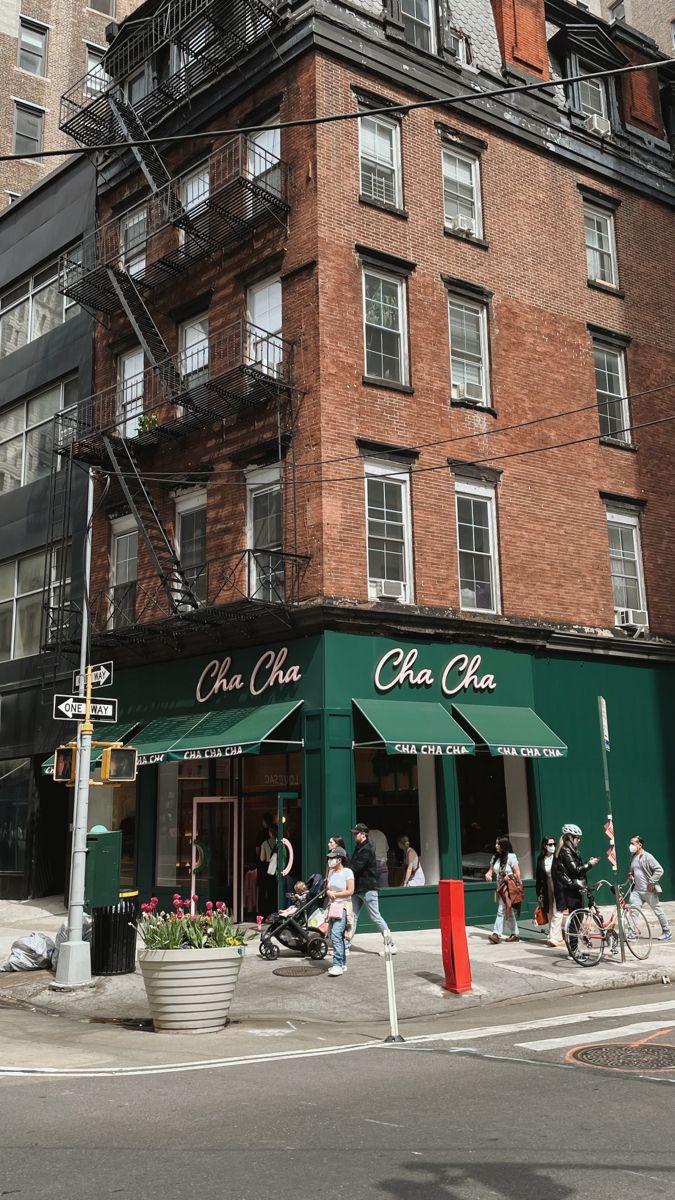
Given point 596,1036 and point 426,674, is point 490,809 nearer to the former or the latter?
point 426,674

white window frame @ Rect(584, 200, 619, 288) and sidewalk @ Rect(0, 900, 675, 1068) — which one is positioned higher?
white window frame @ Rect(584, 200, 619, 288)

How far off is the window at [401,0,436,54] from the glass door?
1565 cm

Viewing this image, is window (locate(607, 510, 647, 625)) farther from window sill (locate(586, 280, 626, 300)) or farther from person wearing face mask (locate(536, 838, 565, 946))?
person wearing face mask (locate(536, 838, 565, 946))

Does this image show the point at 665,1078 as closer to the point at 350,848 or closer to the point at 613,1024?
the point at 613,1024

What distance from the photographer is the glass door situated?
19594 millimetres

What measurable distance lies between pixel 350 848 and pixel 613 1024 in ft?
24.9

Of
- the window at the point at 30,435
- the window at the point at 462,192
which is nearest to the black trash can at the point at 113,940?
the window at the point at 30,435

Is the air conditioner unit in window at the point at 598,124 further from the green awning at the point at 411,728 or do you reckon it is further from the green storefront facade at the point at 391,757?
the green awning at the point at 411,728

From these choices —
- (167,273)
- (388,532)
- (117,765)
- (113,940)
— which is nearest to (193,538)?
(388,532)

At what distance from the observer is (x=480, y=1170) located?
5512 millimetres

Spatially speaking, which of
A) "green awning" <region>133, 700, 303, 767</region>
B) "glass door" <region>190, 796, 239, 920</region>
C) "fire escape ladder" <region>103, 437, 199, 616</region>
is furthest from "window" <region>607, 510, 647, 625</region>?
"glass door" <region>190, 796, 239, 920</region>

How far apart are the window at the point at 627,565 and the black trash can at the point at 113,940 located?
12.7 metres

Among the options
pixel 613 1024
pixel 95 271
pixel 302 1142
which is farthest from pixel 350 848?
pixel 95 271

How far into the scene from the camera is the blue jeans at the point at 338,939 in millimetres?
13703
